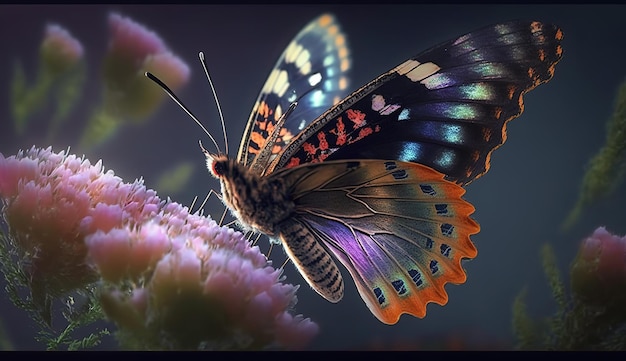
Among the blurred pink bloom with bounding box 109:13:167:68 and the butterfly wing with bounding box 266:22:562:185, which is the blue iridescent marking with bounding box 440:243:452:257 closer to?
the butterfly wing with bounding box 266:22:562:185

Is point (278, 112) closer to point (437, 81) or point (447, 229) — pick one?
point (437, 81)

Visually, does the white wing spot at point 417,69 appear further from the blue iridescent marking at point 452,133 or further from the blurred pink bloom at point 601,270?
the blurred pink bloom at point 601,270

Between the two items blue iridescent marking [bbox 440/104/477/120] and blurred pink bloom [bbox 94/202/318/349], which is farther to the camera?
blue iridescent marking [bbox 440/104/477/120]

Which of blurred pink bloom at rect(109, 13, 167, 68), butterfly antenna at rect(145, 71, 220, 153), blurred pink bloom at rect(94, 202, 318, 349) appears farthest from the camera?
blurred pink bloom at rect(109, 13, 167, 68)

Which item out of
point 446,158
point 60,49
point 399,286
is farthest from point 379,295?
point 60,49

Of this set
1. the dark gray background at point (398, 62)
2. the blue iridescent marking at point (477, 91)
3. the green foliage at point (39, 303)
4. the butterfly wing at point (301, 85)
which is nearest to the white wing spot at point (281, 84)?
the butterfly wing at point (301, 85)

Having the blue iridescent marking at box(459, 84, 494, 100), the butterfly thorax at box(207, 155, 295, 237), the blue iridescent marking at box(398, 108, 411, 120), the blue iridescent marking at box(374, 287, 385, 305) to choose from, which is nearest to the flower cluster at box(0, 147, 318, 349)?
the butterfly thorax at box(207, 155, 295, 237)
